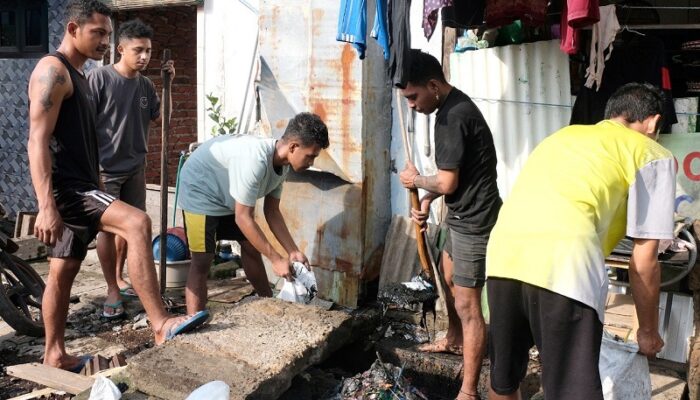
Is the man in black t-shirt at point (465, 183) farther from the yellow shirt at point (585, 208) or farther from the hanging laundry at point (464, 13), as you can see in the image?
the yellow shirt at point (585, 208)

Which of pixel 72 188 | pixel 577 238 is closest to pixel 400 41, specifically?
pixel 577 238

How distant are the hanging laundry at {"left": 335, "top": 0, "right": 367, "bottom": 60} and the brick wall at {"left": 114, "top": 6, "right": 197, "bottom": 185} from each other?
170 inches

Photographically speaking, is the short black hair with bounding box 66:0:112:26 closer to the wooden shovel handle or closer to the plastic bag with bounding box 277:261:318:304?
the plastic bag with bounding box 277:261:318:304

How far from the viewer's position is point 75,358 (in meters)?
4.73

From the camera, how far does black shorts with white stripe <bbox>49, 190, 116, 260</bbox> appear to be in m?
4.40

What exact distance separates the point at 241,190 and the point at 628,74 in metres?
2.95

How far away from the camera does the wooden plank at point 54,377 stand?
4234 mm

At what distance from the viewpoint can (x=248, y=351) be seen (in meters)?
4.09

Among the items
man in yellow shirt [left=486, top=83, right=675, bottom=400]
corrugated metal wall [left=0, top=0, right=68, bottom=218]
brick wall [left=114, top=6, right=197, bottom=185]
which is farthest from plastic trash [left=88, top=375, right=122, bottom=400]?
corrugated metal wall [left=0, top=0, right=68, bottom=218]

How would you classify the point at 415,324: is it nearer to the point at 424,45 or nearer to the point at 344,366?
the point at 344,366

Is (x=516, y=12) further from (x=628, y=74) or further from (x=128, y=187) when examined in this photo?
(x=128, y=187)

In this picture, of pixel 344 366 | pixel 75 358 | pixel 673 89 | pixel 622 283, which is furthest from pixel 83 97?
pixel 673 89

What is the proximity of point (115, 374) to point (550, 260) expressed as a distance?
8.91 feet

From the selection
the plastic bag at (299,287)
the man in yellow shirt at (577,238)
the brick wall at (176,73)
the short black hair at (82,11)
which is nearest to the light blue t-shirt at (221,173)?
the plastic bag at (299,287)
